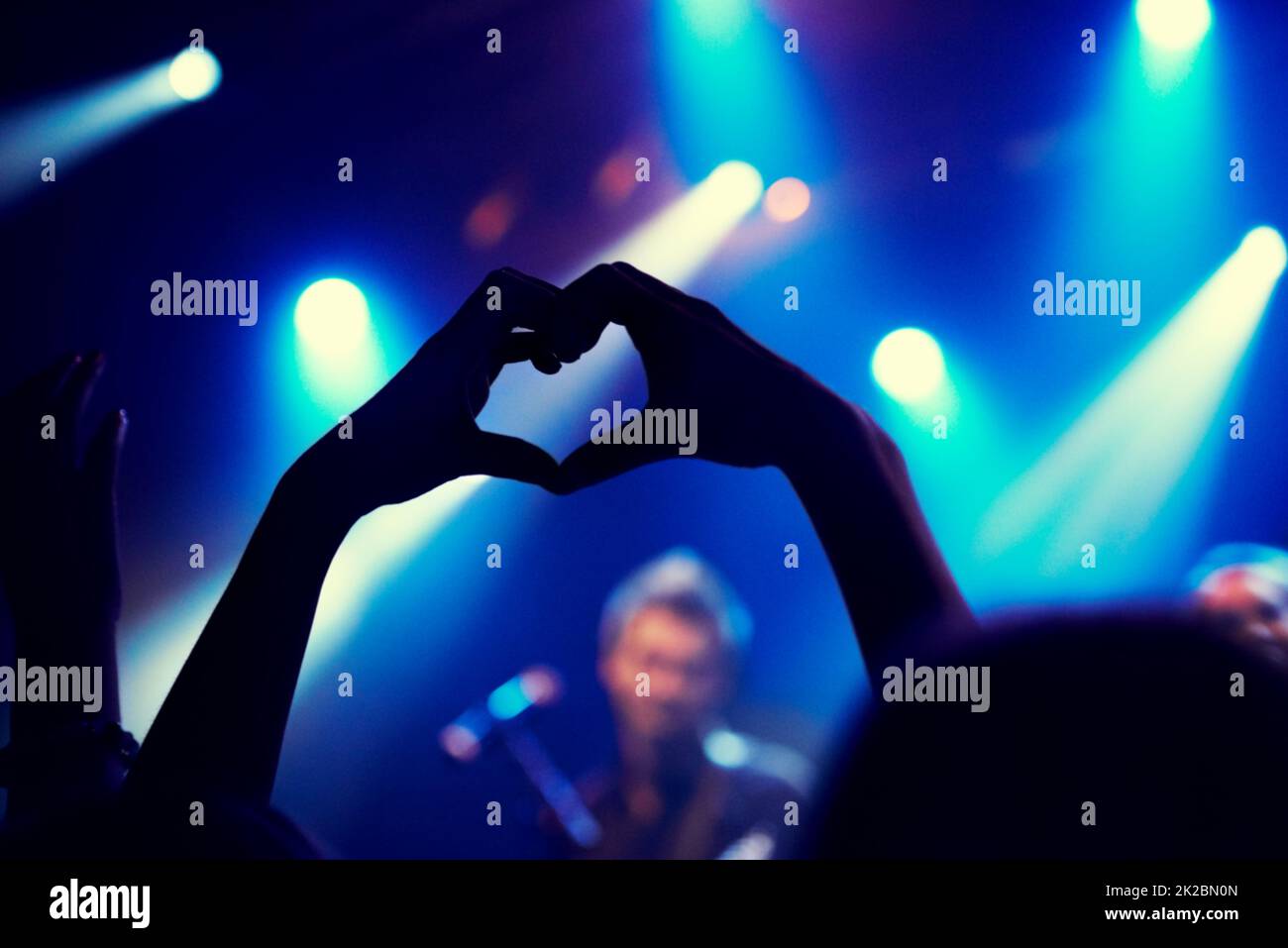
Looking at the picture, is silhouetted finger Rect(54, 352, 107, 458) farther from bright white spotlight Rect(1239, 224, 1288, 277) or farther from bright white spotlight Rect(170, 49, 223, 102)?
bright white spotlight Rect(1239, 224, 1288, 277)

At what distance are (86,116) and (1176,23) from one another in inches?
139

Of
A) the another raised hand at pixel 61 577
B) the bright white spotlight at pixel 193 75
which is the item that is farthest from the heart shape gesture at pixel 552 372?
the bright white spotlight at pixel 193 75

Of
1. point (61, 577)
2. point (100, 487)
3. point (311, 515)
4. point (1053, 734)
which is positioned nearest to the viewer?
point (1053, 734)

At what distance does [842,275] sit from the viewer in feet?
11.1

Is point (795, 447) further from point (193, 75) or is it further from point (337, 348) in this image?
point (193, 75)

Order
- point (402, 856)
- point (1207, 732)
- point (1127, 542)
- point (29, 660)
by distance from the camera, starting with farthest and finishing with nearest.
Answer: point (1127, 542)
point (402, 856)
point (29, 660)
point (1207, 732)

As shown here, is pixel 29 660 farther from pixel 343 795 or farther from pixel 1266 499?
pixel 1266 499

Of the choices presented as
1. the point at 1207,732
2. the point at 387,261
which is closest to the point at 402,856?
the point at 387,261

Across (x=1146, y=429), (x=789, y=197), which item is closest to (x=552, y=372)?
(x=789, y=197)

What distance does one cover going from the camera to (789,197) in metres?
3.37

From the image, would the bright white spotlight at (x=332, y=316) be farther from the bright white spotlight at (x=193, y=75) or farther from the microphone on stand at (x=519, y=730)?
the microphone on stand at (x=519, y=730)

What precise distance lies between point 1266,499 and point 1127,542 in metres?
0.43

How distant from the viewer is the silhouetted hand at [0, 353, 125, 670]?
77.3 inches

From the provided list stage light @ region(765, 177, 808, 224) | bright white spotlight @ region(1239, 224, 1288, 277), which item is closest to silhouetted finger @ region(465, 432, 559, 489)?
stage light @ region(765, 177, 808, 224)
